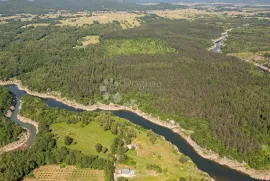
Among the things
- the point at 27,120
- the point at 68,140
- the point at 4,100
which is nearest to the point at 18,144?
the point at 27,120

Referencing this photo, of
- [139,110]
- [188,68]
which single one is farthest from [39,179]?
[188,68]

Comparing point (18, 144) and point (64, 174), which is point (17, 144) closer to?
point (18, 144)

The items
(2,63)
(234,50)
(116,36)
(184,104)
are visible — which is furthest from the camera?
(116,36)

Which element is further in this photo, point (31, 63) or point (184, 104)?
point (31, 63)

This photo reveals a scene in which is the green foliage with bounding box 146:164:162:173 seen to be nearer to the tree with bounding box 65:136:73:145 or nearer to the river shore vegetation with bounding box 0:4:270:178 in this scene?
the river shore vegetation with bounding box 0:4:270:178

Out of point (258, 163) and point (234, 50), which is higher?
point (234, 50)

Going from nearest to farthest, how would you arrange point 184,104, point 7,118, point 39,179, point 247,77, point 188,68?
point 39,179
point 7,118
point 184,104
point 247,77
point 188,68

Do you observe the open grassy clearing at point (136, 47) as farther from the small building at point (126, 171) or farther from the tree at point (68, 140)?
the small building at point (126, 171)

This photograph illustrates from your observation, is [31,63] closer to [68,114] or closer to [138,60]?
[138,60]
